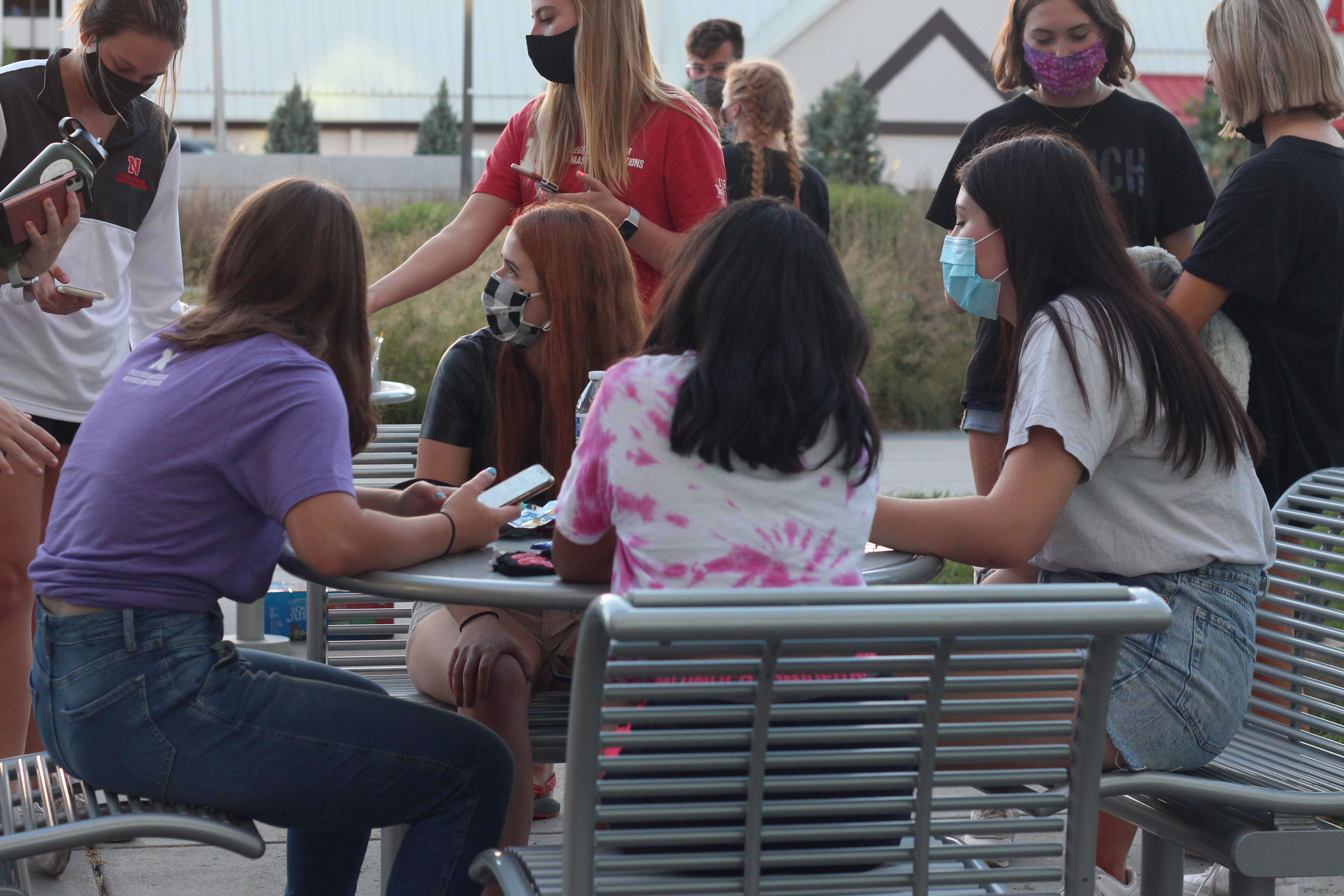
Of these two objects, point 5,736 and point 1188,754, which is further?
point 5,736

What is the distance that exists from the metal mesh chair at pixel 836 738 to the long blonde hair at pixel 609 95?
1.99m

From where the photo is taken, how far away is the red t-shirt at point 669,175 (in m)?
3.33

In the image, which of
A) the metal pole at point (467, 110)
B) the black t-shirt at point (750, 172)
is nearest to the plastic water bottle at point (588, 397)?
the black t-shirt at point (750, 172)

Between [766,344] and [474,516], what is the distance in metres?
0.60

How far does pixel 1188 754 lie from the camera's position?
2115mm

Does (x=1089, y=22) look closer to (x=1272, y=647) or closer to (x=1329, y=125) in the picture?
(x=1329, y=125)

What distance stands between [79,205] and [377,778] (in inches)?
54.9

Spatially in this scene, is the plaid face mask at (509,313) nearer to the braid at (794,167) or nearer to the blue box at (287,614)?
the blue box at (287,614)

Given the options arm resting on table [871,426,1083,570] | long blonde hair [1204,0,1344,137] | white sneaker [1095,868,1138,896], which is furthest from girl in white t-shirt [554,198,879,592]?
long blonde hair [1204,0,1344,137]

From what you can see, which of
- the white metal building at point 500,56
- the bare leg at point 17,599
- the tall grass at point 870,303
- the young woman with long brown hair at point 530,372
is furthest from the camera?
the white metal building at point 500,56

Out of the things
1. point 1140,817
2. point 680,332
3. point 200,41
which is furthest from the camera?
point 200,41

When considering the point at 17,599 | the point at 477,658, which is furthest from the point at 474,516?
the point at 17,599

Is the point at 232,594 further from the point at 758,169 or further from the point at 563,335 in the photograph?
the point at 758,169

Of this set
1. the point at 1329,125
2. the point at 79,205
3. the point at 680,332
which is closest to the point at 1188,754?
the point at 680,332
